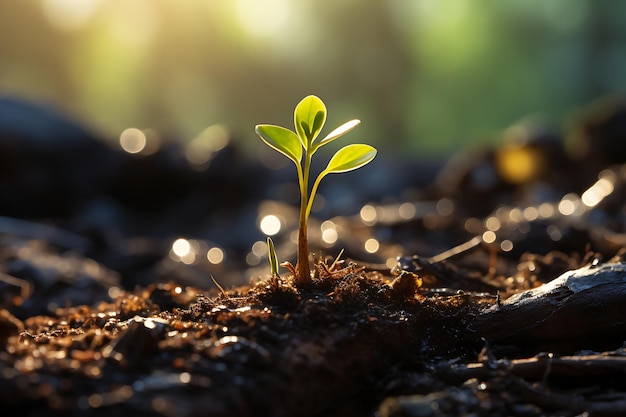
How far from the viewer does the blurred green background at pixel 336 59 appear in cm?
3166

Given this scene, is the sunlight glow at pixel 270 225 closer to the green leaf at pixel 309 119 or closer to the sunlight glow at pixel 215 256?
the sunlight glow at pixel 215 256

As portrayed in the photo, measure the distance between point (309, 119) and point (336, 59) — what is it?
33.4 m

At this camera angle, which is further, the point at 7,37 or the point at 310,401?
the point at 7,37

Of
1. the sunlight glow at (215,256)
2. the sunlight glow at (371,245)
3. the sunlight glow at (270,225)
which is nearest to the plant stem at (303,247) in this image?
the sunlight glow at (371,245)

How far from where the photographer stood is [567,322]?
191cm

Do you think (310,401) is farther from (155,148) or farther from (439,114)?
(439,114)

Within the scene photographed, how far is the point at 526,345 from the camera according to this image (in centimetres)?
191

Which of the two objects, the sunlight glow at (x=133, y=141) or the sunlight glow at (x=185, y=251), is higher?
the sunlight glow at (x=133, y=141)

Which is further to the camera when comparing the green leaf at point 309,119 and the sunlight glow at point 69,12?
the sunlight glow at point 69,12

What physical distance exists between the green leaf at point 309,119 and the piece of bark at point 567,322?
79 centimetres

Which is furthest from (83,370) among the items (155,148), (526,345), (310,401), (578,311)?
(155,148)

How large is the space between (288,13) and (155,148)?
89.6 feet

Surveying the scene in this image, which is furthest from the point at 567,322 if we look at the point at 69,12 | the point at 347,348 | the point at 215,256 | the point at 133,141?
the point at 69,12

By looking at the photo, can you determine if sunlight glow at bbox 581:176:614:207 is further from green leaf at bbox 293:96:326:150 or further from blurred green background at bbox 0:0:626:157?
blurred green background at bbox 0:0:626:157
